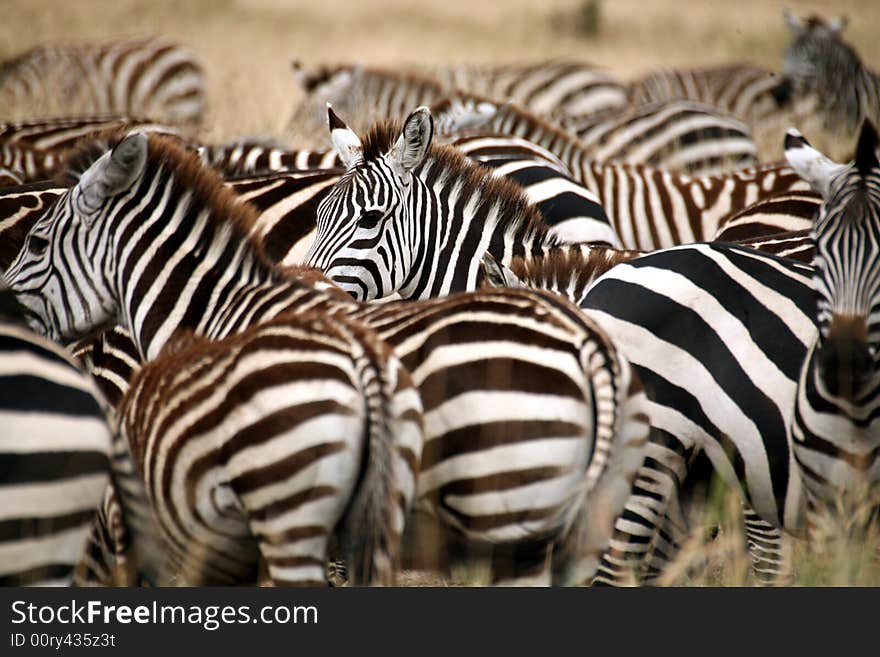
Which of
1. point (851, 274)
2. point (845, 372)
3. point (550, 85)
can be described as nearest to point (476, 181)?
point (851, 274)

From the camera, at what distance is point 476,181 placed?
6.26 meters

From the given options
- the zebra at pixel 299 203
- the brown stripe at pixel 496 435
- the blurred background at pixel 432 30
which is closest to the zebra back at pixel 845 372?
the brown stripe at pixel 496 435

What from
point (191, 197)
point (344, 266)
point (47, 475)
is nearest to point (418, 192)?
point (344, 266)

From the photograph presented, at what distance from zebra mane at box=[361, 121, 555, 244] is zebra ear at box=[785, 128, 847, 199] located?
171cm

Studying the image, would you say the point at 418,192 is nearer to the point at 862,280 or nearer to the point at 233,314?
the point at 233,314

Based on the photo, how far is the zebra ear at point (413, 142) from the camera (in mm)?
5914

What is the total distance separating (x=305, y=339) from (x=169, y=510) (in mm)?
719

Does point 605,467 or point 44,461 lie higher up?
→ point 605,467

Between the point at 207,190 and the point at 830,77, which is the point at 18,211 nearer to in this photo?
the point at 207,190

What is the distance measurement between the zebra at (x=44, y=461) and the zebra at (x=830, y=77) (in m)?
12.3

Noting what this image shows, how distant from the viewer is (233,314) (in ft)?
15.0

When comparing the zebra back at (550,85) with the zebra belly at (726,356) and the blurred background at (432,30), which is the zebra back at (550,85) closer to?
the blurred background at (432,30)

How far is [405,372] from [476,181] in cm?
287

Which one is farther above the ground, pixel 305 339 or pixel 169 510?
pixel 305 339
